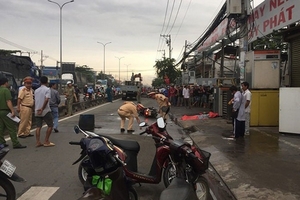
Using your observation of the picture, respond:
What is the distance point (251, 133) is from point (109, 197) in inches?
328

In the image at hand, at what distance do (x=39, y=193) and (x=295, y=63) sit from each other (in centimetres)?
1107

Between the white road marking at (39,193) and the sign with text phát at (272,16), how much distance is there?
7.98 meters

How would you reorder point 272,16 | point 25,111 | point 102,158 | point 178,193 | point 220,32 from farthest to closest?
point 220,32 → point 272,16 → point 25,111 → point 102,158 → point 178,193

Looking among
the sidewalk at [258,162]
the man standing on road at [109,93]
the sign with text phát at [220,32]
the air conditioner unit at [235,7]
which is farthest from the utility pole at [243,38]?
the man standing on road at [109,93]

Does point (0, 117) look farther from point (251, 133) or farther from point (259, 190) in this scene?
point (251, 133)

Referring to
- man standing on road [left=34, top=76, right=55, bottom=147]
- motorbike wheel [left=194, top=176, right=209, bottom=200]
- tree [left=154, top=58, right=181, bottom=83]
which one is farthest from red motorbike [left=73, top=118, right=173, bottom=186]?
tree [left=154, top=58, right=181, bottom=83]

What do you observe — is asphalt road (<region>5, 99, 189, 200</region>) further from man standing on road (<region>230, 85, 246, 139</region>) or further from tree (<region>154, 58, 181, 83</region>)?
tree (<region>154, 58, 181, 83</region>)

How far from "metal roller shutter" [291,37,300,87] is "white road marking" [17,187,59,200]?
34.5 ft

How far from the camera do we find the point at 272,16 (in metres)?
11.0

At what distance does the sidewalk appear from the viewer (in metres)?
5.33

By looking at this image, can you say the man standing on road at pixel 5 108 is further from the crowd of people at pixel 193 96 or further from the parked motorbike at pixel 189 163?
the crowd of people at pixel 193 96

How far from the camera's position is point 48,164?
6973 millimetres

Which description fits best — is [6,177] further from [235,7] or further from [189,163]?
[235,7]

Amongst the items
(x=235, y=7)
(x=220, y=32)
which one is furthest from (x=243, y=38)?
(x=220, y=32)
